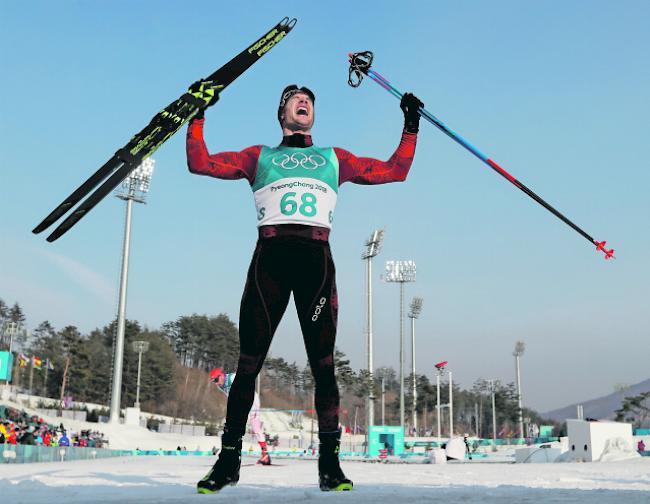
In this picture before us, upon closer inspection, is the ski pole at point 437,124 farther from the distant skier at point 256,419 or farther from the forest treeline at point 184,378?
the forest treeline at point 184,378

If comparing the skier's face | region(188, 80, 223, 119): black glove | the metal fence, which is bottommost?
the metal fence

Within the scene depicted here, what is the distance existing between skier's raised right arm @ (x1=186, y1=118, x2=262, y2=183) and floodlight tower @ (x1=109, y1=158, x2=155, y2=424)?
37.3m

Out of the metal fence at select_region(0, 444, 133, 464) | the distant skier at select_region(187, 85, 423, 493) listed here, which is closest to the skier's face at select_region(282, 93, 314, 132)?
the distant skier at select_region(187, 85, 423, 493)

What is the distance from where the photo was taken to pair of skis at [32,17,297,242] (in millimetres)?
4422

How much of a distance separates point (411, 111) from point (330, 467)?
3253 millimetres

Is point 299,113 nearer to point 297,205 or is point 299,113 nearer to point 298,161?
point 298,161

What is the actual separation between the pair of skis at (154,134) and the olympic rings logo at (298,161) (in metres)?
0.79

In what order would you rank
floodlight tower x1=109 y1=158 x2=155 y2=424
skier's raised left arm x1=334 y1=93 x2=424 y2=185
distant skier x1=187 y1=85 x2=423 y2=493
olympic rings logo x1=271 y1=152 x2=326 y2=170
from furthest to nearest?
floodlight tower x1=109 y1=158 x2=155 y2=424 < skier's raised left arm x1=334 y1=93 x2=424 y2=185 < olympic rings logo x1=271 y1=152 x2=326 y2=170 < distant skier x1=187 y1=85 x2=423 y2=493

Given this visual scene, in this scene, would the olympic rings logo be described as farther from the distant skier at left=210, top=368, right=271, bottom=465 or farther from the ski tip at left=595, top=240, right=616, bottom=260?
the distant skier at left=210, top=368, right=271, bottom=465

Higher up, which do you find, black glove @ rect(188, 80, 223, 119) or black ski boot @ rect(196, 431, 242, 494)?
black glove @ rect(188, 80, 223, 119)

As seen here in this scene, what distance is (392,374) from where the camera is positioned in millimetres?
142125

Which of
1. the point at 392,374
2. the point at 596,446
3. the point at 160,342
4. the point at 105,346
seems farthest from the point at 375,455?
the point at 392,374

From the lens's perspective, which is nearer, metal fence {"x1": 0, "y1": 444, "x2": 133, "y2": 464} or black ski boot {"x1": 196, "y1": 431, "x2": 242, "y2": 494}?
black ski boot {"x1": 196, "y1": 431, "x2": 242, "y2": 494}

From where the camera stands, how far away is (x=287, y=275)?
5582mm
